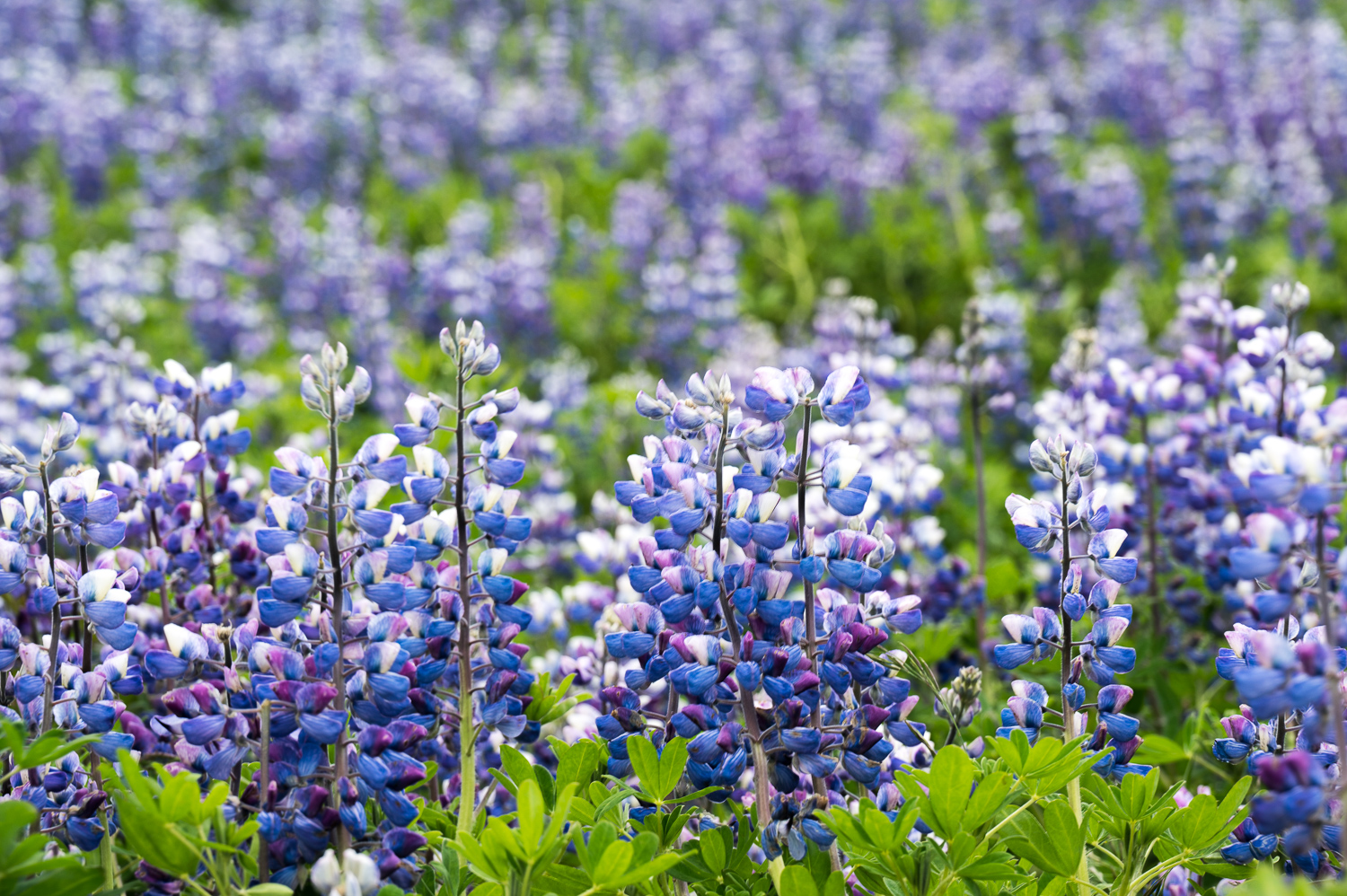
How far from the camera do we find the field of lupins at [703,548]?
181 centimetres

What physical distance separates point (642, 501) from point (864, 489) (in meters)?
0.35

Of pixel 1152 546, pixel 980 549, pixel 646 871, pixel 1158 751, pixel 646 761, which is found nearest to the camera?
pixel 646 871

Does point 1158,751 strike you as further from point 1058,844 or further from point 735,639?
point 735,639

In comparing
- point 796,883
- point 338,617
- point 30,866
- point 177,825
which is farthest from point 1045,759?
point 30,866

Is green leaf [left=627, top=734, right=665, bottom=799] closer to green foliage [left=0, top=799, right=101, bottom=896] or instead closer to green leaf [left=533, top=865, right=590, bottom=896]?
green leaf [left=533, top=865, right=590, bottom=896]

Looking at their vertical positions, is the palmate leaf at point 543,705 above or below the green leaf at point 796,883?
above

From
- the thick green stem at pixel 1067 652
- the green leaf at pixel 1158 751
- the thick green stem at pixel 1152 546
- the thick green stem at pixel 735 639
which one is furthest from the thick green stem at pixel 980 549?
the thick green stem at pixel 735 639

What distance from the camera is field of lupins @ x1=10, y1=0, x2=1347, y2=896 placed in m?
1.81

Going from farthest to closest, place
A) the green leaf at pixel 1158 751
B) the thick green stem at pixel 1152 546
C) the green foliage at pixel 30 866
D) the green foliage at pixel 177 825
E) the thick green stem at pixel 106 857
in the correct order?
the thick green stem at pixel 1152 546, the green leaf at pixel 1158 751, the thick green stem at pixel 106 857, the green foliage at pixel 177 825, the green foliage at pixel 30 866

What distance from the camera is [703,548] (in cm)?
191

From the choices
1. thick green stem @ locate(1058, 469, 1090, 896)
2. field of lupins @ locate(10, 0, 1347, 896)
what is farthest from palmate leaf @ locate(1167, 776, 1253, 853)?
thick green stem @ locate(1058, 469, 1090, 896)

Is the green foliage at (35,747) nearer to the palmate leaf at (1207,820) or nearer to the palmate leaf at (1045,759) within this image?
the palmate leaf at (1045,759)

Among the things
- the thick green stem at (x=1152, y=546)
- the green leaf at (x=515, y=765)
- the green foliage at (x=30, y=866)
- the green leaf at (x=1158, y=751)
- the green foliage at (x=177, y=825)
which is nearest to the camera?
the green foliage at (x=30, y=866)

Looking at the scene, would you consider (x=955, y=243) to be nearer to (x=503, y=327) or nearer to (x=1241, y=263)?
(x=1241, y=263)
